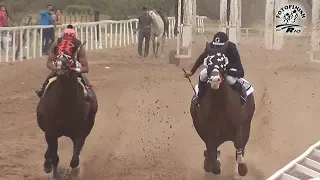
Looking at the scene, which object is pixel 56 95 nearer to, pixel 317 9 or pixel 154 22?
pixel 317 9

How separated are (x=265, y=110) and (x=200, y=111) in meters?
6.58

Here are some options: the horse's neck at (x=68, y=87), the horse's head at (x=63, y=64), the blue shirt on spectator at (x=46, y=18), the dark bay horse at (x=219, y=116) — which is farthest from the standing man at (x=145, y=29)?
the horse's head at (x=63, y=64)

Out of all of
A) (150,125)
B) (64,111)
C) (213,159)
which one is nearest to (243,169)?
(213,159)

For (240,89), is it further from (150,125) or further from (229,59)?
(150,125)

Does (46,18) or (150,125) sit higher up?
(46,18)

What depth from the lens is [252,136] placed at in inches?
525

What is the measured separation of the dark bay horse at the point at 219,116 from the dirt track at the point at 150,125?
64cm

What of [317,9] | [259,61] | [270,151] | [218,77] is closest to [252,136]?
[270,151]

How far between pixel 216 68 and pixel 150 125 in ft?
18.7

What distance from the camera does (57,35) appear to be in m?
25.2

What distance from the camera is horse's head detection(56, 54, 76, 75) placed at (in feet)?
28.2

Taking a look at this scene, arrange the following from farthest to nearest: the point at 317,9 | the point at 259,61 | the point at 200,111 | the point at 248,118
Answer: the point at 259,61
the point at 317,9
the point at 248,118
the point at 200,111

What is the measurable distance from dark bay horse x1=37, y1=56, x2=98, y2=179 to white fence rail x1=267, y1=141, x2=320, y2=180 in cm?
287

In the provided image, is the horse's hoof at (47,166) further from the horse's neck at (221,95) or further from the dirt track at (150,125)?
the horse's neck at (221,95)
